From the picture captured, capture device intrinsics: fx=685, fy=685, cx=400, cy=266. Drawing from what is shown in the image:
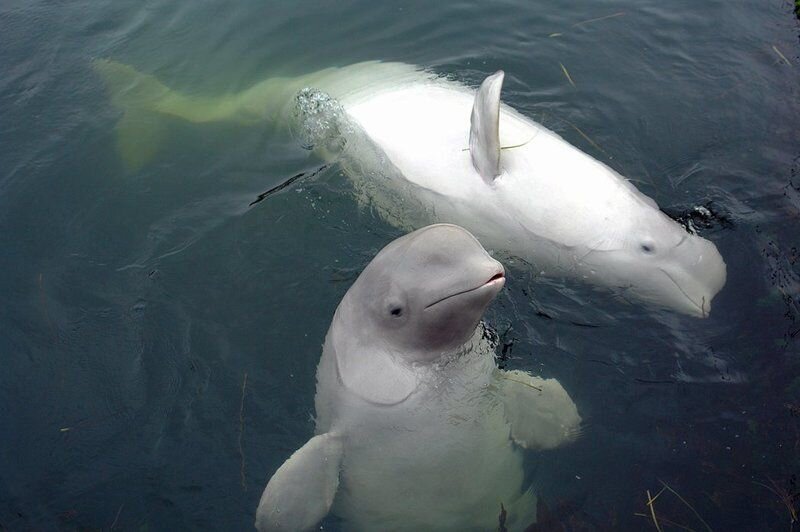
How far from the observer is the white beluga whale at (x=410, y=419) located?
430 cm

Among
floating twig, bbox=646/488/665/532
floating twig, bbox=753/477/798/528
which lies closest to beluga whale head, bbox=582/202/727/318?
floating twig, bbox=753/477/798/528

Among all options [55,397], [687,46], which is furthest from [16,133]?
[687,46]

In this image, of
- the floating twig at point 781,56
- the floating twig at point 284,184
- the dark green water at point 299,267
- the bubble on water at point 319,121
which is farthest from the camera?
the floating twig at point 781,56

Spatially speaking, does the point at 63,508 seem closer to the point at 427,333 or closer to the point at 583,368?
the point at 427,333

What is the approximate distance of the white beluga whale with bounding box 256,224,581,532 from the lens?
4.30 metres

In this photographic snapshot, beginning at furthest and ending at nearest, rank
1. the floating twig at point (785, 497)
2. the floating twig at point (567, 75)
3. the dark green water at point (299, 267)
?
the floating twig at point (567, 75) < the dark green water at point (299, 267) < the floating twig at point (785, 497)

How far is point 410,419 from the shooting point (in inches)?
179

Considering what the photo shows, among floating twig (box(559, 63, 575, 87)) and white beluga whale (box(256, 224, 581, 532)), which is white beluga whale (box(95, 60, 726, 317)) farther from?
floating twig (box(559, 63, 575, 87))

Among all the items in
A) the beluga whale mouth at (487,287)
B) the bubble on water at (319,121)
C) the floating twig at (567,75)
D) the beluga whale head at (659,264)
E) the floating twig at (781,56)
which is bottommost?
the beluga whale head at (659,264)

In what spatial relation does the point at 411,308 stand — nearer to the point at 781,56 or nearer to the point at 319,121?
the point at 319,121

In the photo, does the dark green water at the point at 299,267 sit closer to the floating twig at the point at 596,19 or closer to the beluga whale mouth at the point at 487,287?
the floating twig at the point at 596,19

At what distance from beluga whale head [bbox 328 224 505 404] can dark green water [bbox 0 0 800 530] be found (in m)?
0.94

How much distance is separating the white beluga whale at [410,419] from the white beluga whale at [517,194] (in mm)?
1481

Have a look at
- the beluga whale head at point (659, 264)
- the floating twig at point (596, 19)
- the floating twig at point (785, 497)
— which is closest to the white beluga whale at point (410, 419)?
the floating twig at point (785, 497)
